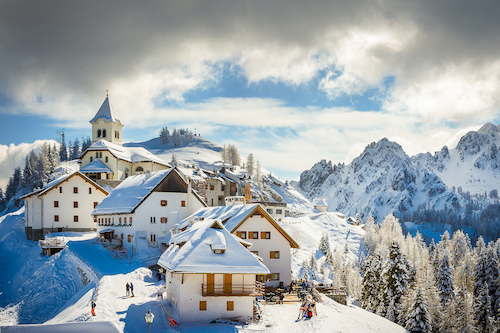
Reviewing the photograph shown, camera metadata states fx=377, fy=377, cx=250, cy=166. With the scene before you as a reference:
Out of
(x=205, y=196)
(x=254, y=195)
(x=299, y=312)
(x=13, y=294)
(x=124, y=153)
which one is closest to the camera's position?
(x=299, y=312)

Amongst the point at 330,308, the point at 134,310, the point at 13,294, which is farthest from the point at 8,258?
the point at 330,308

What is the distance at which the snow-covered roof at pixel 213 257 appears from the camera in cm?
2825

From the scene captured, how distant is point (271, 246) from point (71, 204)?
38.0 m

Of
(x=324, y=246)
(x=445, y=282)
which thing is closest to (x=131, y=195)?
(x=445, y=282)

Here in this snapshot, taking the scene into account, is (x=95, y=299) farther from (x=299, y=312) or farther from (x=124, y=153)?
(x=124, y=153)

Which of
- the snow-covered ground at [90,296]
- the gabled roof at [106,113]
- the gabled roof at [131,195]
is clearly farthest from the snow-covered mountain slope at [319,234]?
the snow-covered ground at [90,296]

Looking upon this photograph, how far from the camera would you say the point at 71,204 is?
64125 millimetres

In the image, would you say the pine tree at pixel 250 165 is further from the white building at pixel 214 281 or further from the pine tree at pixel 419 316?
the white building at pixel 214 281

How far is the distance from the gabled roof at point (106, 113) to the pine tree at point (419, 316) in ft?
277

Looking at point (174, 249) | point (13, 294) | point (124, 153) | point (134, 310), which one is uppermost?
point (124, 153)

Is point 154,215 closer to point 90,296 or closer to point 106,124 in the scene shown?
point 90,296

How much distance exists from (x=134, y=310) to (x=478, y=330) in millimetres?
43876

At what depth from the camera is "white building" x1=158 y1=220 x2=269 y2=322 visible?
28.4 m

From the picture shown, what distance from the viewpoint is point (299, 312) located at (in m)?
30.8
